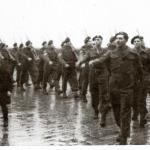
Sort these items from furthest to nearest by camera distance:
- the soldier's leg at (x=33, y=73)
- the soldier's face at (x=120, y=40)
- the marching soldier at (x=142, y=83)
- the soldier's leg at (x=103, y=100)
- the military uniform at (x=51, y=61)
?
the soldier's leg at (x=33, y=73)
the military uniform at (x=51, y=61)
the soldier's leg at (x=103, y=100)
the marching soldier at (x=142, y=83)
the soldier's face at (x=120, y=40)

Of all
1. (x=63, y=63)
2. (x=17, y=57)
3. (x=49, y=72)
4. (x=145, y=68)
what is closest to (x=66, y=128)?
(x=145, y=68)

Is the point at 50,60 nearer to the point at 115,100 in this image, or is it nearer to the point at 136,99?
the point at 136,99

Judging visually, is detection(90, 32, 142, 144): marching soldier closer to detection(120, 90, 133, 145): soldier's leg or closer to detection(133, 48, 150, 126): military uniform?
detection(120, 90, 133, 145): soldier's leg

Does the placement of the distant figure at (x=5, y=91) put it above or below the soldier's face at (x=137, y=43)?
below

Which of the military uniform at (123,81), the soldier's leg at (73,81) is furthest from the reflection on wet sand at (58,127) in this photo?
the soldier's leg at (73,81)

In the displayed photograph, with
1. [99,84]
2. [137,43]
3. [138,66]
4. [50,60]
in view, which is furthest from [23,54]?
[138,66]

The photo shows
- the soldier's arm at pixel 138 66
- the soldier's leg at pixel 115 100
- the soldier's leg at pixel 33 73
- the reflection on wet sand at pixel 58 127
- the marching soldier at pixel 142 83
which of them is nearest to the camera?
the soldier's leg at pixel 115 100

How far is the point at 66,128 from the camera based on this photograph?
11.7 m

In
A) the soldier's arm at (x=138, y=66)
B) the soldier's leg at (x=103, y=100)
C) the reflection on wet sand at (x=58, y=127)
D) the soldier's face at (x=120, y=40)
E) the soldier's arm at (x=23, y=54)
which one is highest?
the soldier's arm at (x=23, y=54)

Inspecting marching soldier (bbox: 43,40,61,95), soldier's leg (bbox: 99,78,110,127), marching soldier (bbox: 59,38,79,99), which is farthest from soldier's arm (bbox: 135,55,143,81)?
marching soldier (bbox: 43,40,61,95)

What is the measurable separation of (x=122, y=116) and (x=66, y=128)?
2257mm

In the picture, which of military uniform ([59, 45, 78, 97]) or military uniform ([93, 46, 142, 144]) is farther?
military uniform ([59, 45, 78, 97])

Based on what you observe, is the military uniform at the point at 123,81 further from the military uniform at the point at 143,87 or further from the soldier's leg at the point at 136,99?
the military uniform at the point at 143,87

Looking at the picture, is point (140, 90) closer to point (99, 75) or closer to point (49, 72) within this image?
point (99, 75)
